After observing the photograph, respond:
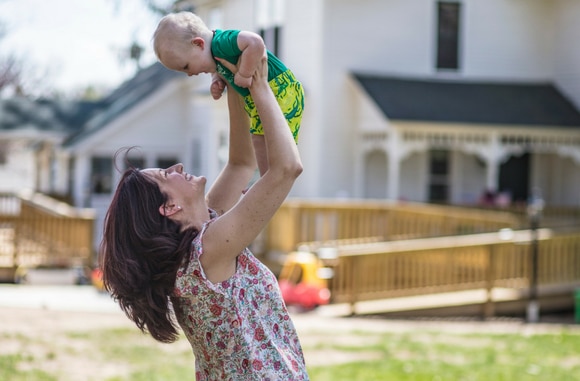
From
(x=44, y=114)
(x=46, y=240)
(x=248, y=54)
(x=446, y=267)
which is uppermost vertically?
(x=44, y=114)

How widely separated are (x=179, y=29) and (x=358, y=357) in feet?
25.9

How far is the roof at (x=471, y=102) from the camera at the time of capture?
21.8 meters

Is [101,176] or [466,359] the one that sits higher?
[101,176]

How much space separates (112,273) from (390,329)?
10381 millimetres

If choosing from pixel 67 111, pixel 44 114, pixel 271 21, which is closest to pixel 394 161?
pixel 271 21

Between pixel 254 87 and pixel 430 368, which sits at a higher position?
pixel 254 87

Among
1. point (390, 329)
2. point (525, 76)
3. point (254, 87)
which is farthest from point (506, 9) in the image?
point (254, 87)

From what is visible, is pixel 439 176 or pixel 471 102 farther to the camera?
pixel 439 176

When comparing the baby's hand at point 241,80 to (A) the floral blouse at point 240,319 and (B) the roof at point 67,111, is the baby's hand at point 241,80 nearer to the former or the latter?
(A) the floral blouse at point 240,319

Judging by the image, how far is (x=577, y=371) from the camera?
10.1 metres

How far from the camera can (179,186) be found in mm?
3150

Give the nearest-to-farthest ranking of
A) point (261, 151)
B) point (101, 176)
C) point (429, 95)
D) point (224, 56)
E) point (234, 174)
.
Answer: point (224, 56), point (261, 151), point (234, 174), point (429, 95), point (101, 176)

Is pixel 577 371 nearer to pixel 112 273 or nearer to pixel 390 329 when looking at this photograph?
pixel 390 329

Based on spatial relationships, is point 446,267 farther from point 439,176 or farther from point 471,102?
point 439,176
